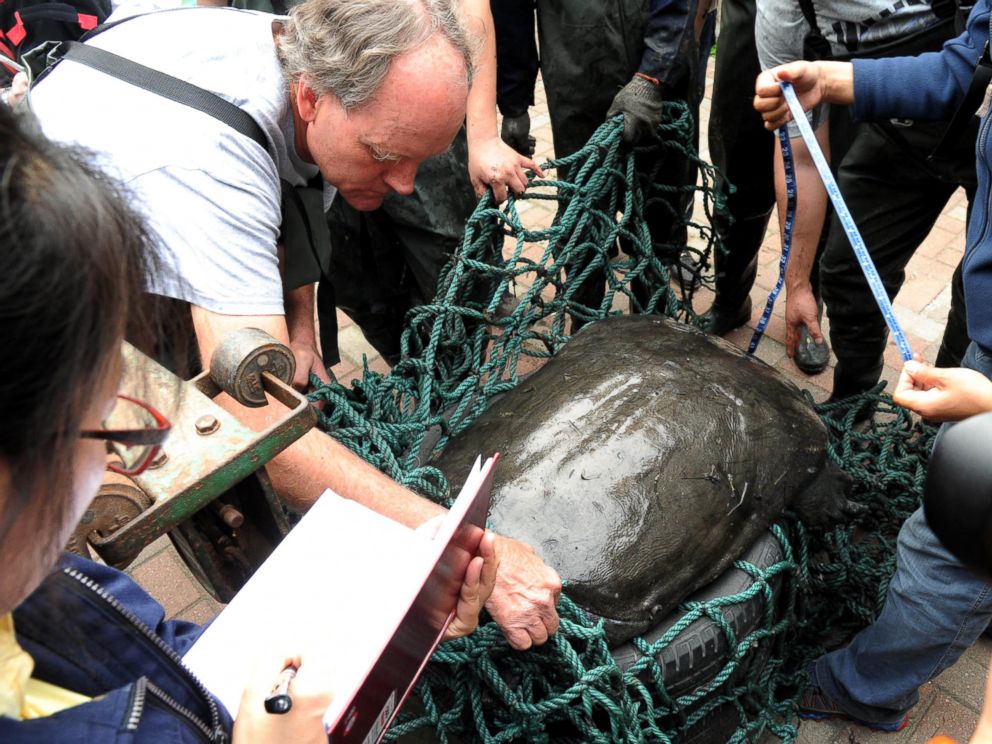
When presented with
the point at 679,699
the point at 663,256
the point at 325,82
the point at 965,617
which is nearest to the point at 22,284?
the point at 325,82

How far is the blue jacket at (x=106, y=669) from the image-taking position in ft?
2.31

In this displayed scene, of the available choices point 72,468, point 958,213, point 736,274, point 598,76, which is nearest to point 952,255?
point 958,213

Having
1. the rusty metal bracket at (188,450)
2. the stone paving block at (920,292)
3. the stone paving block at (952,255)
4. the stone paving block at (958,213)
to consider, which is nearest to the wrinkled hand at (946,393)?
the rusty metal bracket at (188,450)

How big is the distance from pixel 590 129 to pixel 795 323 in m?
1.09

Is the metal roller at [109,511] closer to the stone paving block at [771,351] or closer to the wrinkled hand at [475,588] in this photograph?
the wrinkled hand at [475,588]

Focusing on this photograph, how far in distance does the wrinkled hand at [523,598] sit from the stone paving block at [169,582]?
1.47 m

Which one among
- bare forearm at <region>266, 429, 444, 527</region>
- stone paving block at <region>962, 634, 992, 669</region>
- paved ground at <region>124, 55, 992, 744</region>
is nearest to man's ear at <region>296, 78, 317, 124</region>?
paved ground at <region>124, 55, 992, 744</region>

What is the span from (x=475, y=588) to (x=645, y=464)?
0.53 meters

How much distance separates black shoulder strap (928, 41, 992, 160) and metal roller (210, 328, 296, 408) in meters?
1.58

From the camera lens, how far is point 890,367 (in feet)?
9.89

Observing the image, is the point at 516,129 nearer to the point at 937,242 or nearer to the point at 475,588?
the point at 937,242

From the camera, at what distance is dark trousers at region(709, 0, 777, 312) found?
8.87ft

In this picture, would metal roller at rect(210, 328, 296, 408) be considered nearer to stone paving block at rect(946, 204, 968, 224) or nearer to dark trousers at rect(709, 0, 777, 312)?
dark trousers at rect(709, 0, 777, 312)

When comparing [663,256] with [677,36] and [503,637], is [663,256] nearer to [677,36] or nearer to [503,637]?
[677,36]
